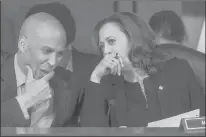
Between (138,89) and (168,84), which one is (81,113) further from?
(168,84)

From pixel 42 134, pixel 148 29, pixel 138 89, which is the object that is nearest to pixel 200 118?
pixel 138 89

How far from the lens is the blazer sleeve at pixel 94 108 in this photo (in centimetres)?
250

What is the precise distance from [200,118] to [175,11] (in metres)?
0.69

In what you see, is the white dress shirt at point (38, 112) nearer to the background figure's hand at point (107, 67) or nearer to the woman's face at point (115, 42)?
the background figure's hand at point (107, 67)

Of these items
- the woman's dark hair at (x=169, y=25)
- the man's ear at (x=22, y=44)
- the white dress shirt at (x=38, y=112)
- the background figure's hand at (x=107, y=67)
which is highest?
the woman's dark hair at (x=169, y=25)

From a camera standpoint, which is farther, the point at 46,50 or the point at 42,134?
the point at 46,50

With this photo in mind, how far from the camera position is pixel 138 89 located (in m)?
2.58

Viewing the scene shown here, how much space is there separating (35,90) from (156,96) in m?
0.77

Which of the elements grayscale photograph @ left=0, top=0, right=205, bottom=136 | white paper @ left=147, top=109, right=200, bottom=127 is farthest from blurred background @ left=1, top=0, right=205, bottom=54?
white paper @ left=147, top=109, right=200, bottom=127

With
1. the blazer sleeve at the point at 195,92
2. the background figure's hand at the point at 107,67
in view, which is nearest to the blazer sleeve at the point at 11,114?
the background figure's hand at the point at 107,67

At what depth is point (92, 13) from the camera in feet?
8.32

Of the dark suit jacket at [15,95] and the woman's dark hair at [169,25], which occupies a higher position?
the woman's dark hair at [169,25]

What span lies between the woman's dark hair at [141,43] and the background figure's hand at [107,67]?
0.09 m

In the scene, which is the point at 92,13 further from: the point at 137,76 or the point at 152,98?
the point at 152,98
